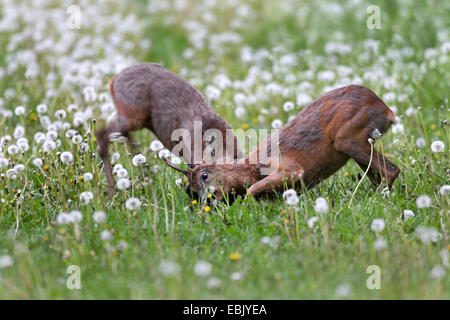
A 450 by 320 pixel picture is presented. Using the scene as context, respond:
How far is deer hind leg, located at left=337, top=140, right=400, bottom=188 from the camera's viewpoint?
567 cm

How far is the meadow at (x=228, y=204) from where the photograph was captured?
4492 millimetres

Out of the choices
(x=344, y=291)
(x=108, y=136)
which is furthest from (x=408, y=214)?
(x=108, y=136)

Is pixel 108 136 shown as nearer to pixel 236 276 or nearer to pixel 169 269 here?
pixel 236 276

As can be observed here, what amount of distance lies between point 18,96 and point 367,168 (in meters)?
5.35

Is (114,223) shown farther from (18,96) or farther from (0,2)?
(0,2)

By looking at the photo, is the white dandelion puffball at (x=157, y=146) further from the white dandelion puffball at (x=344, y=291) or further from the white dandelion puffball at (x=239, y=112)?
the white dandelion puffball at (x=344, y=291)

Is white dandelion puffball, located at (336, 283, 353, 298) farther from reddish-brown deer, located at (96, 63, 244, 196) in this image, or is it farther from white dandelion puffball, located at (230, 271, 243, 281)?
reddish-brown deer, located at (96, 63, 244, 196)

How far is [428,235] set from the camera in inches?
179

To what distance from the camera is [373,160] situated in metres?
5.76

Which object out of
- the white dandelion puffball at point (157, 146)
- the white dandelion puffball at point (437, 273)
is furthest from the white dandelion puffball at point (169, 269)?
the white dandelion puffball at point (157, 146)

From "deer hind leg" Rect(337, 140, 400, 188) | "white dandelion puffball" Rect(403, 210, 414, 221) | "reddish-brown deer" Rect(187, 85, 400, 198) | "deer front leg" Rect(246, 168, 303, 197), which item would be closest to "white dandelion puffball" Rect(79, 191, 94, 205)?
"reddish-brown deer" Rect(187, 85, 400, 198)

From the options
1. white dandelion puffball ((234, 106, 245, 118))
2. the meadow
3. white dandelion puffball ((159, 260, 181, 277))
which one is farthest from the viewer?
white dandelion puffball ((234, 106, 245, 118))

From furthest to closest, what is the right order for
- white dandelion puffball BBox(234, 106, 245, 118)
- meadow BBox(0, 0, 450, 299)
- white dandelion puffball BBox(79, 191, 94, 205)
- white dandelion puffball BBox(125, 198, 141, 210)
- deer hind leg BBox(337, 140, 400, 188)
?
white dandelion puffball BBox(234, 106, 245, 118) → deer hind leg BBox(337, 140, 400, 188) → white dandelion puffball BBox(79, 191, 94, 205) → white dandelion puffball BBox(125, 198, 141, 210) → meadow BBox(0, 0, 450, 299)
